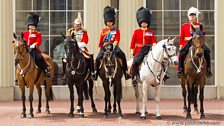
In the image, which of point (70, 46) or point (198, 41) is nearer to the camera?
point (198, 41)

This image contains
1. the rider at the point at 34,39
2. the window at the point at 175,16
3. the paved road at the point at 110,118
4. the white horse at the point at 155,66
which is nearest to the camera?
the paved road at the point at 110,118

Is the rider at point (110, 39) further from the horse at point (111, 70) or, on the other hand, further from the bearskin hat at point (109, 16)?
the horse at point (111, 70)

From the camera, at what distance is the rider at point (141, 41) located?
16375 mm

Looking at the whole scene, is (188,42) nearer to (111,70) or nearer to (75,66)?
(111,70)

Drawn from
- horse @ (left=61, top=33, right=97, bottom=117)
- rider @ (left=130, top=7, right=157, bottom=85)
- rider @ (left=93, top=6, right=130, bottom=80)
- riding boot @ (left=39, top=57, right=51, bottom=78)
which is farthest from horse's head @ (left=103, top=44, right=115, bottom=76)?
riding boot @ (left=39, top=57, right=51, bottom=78)

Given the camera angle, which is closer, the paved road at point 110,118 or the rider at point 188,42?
the paved road at point 110,118

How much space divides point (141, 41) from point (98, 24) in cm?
696

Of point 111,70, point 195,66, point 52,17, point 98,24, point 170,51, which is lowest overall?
point 111,70

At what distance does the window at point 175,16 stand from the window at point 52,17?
324 cm

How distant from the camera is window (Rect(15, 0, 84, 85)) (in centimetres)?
2373

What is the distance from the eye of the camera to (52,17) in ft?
78.0

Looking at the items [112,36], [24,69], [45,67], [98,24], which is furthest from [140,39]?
[98,24]

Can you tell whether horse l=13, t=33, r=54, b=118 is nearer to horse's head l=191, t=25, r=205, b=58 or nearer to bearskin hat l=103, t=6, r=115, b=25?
bearskin hat l=103, t=6, r=115, b=25

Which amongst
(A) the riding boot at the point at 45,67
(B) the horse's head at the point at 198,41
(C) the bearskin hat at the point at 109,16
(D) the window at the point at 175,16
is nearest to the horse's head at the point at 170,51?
(B) the horse's head at the point at 198,41
